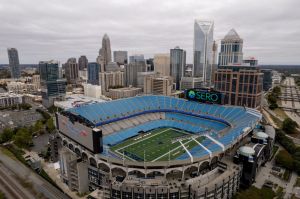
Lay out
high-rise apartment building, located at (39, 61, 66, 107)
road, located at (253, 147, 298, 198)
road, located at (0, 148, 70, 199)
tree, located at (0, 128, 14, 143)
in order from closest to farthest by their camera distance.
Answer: road, located at (253, 147, 298, 198)
road, located at (0, 148, 70, 199)
tree, located at (0, 128, 14, 143)
high-rise apartment building, located at (39, 61, 66, 107)

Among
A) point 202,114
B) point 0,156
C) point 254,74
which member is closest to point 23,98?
point 0,156

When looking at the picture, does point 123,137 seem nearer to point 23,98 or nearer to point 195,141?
point 195,141

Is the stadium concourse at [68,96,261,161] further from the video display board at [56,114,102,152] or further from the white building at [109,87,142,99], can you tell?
the white building at [109,87,142,99]

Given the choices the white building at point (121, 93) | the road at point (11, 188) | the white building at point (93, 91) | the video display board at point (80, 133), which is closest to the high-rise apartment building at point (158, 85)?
the white building at point (121, 93)

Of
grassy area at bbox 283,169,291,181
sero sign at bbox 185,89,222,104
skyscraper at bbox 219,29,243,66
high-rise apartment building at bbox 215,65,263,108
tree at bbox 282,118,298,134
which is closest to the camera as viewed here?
grassy area at bbox 283,169,291,181

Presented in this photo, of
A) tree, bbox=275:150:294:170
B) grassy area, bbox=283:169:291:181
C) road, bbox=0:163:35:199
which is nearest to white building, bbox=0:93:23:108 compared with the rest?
road, bbox=0:163:35:199

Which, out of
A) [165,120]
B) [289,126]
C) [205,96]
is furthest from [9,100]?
[289,126]

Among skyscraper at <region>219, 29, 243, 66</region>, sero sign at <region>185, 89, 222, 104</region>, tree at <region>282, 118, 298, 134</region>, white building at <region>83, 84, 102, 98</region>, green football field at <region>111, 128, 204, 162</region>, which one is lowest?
green football field at <region>111, 128, 204, 162</region>

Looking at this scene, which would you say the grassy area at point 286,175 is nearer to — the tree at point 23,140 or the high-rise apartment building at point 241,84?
the high-rise apartment building at point 241,84
